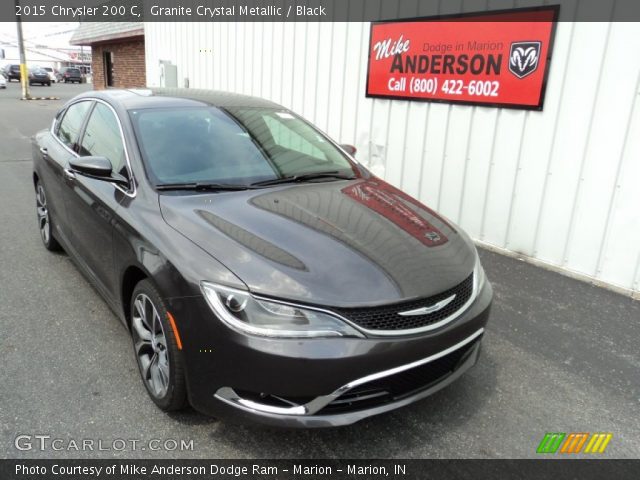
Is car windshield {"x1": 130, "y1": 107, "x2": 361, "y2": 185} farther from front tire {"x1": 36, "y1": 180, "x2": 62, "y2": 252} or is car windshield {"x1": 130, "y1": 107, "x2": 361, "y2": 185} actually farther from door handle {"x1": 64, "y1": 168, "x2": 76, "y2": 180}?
front tire {"x1": 36, "y1": 180, "x2": 62, "y2": 252}

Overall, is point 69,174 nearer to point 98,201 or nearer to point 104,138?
point 104,138

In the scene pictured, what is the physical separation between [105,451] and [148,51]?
41.4ft

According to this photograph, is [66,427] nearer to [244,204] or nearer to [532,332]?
[244,204]

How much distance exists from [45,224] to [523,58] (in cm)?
501

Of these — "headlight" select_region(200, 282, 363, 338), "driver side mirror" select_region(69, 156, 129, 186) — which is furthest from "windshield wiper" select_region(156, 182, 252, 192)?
"headlight" select_region(200, 282, 363, 338)

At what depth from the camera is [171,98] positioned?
374 cm

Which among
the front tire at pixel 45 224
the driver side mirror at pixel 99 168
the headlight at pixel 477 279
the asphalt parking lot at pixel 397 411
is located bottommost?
the asphalt parking lot at pixel 397 411

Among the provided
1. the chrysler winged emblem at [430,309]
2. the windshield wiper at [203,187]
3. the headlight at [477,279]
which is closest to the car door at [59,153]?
the windshield wiper at [203,187]

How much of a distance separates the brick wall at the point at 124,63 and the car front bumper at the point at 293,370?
15188 mm

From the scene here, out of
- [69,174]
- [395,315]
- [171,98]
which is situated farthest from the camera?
[69,174]

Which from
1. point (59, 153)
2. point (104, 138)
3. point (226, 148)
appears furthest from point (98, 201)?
point (59, 153)

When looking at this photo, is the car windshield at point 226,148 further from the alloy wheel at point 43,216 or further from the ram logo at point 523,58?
the ram logo at point 523,58

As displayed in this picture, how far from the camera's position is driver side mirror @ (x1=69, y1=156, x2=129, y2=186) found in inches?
118

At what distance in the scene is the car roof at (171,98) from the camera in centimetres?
358
